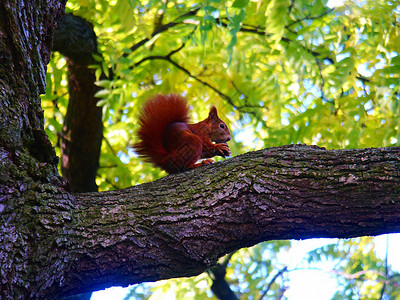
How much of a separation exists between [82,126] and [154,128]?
4.40ft

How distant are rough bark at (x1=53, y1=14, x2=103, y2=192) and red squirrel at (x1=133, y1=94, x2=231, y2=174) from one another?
1161 mm

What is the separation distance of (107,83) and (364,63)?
2424 millimetres

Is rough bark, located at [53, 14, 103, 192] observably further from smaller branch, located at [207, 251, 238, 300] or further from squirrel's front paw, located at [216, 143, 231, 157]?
smaller branch, located at [207, 251, 238, 300]

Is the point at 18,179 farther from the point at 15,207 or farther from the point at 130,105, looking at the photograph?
the point at 130,105

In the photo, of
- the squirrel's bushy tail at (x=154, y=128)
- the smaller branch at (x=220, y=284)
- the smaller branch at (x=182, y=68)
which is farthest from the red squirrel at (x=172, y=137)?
the smaller branch at (x=220, y=284)

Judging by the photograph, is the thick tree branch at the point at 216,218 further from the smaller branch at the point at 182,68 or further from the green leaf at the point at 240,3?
the smaller branch at the point at 182,68

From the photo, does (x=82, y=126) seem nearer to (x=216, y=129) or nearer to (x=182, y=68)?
(x=182, y=68)

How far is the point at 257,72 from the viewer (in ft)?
14.2

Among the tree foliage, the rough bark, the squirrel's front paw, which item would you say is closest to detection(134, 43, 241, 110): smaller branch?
the tree foliage

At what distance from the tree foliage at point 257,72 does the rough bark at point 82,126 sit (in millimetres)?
109

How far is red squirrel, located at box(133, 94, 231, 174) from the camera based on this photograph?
233 centimetres

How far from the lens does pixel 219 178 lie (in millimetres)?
1761

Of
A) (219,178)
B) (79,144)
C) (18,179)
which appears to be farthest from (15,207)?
(79,144)

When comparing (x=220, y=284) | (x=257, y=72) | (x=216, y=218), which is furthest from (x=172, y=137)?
(x=220, y=284)
